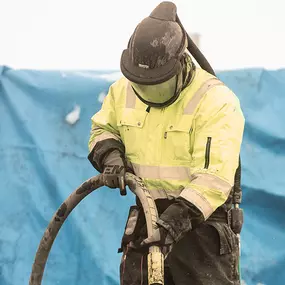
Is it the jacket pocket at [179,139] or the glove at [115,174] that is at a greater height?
the jacket pocket at [179,139]

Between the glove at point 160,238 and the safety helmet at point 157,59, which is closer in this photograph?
the glove at point 160,238

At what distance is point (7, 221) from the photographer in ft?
13.7

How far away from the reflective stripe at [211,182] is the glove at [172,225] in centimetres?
9

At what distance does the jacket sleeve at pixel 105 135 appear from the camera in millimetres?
2812

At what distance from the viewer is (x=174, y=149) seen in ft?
8.61

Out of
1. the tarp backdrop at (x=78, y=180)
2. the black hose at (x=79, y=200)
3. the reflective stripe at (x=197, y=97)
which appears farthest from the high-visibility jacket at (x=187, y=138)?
the tarp backdrop at (x=78, y=180)

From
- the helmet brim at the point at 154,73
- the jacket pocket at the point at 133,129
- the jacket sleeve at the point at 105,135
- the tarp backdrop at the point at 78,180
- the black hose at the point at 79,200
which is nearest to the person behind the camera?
the black hose at the point at 79,200

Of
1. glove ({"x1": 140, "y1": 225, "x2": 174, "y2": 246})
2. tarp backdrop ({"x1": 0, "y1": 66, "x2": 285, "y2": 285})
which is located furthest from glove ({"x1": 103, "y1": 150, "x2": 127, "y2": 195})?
tarp backdrop ({"x1": 0, "y1": 66, "x2": 285, "y2": 285})

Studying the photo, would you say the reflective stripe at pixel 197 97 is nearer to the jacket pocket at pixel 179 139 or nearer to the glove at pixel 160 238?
the jacket pocket at pixel 179 139

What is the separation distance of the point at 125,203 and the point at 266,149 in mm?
914

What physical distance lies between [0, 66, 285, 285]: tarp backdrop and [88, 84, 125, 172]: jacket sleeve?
1323 millimetres

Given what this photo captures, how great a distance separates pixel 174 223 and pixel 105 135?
0.63 m

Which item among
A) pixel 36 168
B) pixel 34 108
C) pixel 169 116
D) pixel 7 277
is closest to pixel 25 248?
pixel 7 277

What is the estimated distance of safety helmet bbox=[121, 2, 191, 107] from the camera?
2.51 m
